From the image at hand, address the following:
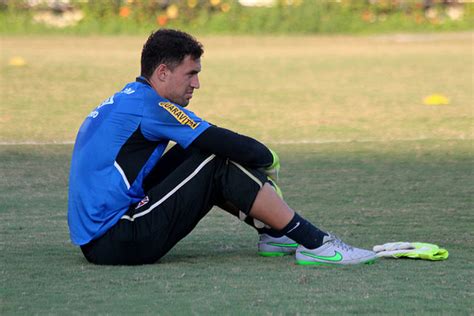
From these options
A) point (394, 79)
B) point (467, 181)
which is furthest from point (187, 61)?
point (394, 79)

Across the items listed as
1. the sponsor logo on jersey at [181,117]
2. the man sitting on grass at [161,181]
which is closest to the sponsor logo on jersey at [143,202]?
the man sitting on grass at [161,181]

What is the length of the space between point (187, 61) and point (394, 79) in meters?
12.4

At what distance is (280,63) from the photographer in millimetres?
20484

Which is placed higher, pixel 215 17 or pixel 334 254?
pixel 334 254

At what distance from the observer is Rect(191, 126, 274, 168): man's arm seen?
16.6ft

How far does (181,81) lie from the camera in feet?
17.4

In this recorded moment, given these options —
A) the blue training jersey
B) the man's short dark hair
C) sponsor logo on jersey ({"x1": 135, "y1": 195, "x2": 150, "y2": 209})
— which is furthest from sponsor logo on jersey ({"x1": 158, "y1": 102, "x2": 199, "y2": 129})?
sponsor logo on jersey ({"x1": 135, "y1": 195, "x2": 150, "y2": 209})

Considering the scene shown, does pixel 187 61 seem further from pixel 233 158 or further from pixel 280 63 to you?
pixel 280 63

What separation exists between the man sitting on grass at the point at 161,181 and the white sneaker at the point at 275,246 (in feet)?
0.85

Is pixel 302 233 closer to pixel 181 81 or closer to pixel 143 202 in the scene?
pixel 143 202

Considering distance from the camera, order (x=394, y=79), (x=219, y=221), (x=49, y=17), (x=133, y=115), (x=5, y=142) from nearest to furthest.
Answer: (x=133, y=115) < (x=219, y=221) < (x=5, y=142) < (x=394, y=79) < (x=49, y=17)

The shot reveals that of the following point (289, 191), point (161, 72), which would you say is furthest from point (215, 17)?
point (161, 72)

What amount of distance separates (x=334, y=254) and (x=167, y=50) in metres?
1.27

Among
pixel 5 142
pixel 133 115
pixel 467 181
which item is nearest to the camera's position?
pixel 133 115
